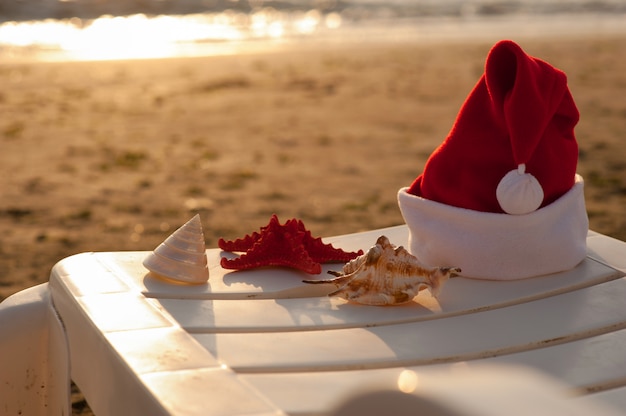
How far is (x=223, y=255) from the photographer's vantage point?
6.49 feet

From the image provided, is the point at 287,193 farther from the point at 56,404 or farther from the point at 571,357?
the point at 571,357

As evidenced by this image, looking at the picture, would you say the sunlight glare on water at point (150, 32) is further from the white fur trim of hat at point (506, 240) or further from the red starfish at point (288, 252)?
the white fur trim of hat at point (506, 240)

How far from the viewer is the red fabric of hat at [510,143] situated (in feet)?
5.82

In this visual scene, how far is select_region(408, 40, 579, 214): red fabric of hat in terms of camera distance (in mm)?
1772

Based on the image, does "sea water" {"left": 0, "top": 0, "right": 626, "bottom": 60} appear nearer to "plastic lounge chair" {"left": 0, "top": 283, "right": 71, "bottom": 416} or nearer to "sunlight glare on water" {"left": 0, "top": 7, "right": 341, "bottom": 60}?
"sunlight glare on water" {"left": 0, "top": 7, "right": 341, "bottom": 60}

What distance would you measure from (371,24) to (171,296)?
Result: 935cm

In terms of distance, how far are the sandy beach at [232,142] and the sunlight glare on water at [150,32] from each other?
81 cm

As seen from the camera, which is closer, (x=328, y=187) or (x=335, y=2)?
(x=328, y=187)

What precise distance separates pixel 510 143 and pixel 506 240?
20 centimetres

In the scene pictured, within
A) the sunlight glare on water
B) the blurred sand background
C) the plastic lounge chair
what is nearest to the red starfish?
the plastic lounge chair

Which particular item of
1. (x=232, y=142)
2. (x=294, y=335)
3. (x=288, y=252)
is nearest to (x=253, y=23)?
(x=232, y=142)

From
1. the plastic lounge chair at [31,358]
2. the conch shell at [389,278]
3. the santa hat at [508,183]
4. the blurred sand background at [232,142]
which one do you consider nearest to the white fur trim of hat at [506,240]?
the santa hat at [508,183]

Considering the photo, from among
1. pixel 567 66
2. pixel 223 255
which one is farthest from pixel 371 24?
pixel 223 255

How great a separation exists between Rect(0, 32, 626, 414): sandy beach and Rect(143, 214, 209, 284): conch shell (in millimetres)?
1368
